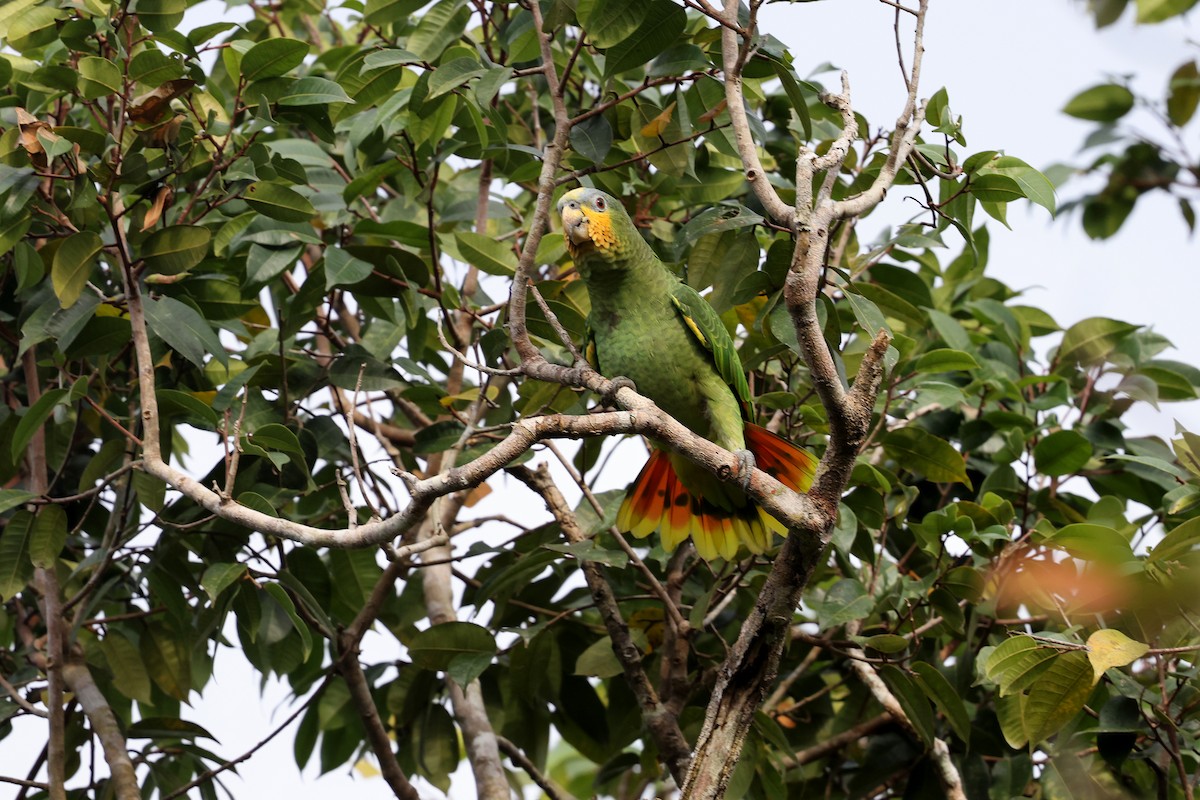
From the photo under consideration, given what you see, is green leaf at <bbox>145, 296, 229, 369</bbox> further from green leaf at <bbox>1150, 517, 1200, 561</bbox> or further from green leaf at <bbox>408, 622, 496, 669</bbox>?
green leaf at <bbox>1150, 517, 1200, 561</bbox>

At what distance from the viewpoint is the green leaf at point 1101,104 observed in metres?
2.46

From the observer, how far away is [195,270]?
3.35 m

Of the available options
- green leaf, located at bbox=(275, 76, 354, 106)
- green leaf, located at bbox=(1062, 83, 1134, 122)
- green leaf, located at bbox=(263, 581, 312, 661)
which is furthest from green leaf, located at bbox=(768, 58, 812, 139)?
green leaf, located at bbox=(263, 581, 312, 661)

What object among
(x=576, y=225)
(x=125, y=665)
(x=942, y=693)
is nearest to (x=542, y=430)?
(x=576, y=225)

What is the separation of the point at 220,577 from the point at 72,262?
0.85 m

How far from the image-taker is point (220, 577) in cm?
274

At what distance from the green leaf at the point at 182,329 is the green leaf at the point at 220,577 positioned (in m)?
0.50

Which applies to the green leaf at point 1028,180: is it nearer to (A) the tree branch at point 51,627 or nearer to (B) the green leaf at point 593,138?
(B) the green leaf at point 593,138

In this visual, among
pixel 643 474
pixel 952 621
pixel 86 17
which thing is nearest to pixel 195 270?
pixel 86 17

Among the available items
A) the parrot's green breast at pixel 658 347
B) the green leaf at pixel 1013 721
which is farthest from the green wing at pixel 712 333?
the green leaf at pixel 1013 721

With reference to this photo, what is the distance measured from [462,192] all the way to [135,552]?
1.50 metres

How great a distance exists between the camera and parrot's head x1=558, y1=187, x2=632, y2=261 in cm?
300

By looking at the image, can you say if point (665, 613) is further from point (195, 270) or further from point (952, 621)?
point (195, 270)

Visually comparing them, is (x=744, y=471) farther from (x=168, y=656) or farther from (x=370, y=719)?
(x=168, y=656)
